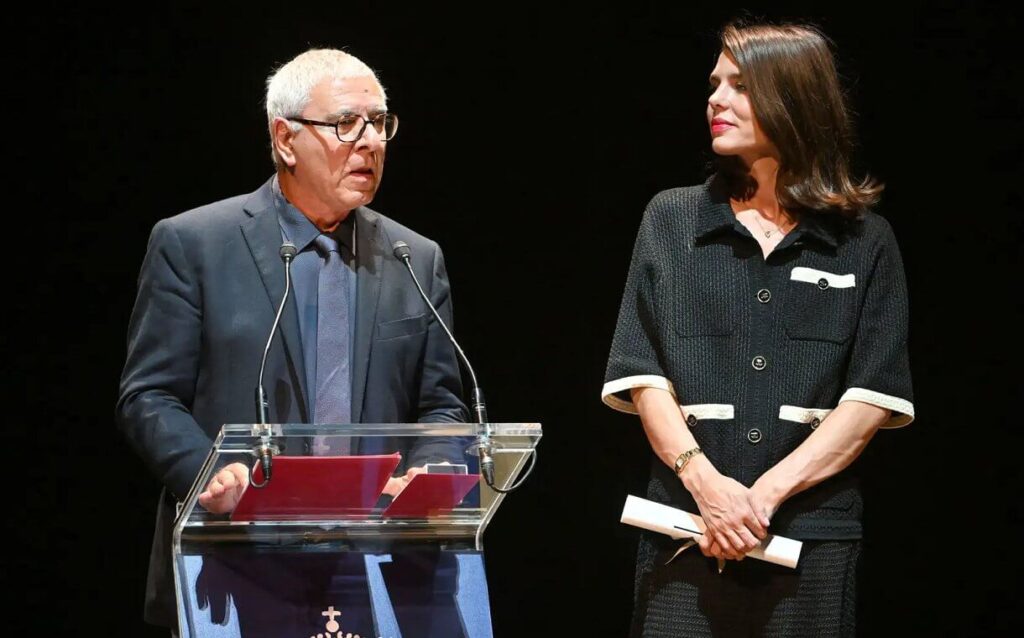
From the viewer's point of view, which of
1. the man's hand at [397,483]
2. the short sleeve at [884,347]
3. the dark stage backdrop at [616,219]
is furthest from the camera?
the dark stage backdrop at [616,219]

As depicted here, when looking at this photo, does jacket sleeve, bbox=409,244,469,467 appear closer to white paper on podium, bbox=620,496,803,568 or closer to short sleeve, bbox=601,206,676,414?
short sleeve, bbox=601,206,676,414

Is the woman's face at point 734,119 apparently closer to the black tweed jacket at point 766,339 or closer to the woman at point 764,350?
the woman at point 764,350

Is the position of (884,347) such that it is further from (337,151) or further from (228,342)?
(228,342)

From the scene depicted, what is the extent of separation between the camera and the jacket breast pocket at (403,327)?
2.86m

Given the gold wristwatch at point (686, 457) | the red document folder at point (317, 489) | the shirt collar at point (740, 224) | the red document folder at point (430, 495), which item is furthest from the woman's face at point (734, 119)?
the red document folder at point (317, 489)

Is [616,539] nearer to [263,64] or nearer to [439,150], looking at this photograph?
[439,150]

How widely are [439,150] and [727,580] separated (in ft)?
6.18

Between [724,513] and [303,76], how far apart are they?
124cm

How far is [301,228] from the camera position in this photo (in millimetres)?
2902

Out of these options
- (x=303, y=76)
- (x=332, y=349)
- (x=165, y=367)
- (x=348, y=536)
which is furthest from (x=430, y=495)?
(x=303, y=76)

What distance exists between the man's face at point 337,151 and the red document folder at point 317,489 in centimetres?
88

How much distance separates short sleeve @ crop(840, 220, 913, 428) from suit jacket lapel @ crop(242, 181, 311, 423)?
1.06m

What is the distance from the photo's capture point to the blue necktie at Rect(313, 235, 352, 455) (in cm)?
277

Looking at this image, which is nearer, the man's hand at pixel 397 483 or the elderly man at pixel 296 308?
the man's hand at pixel 397 483
